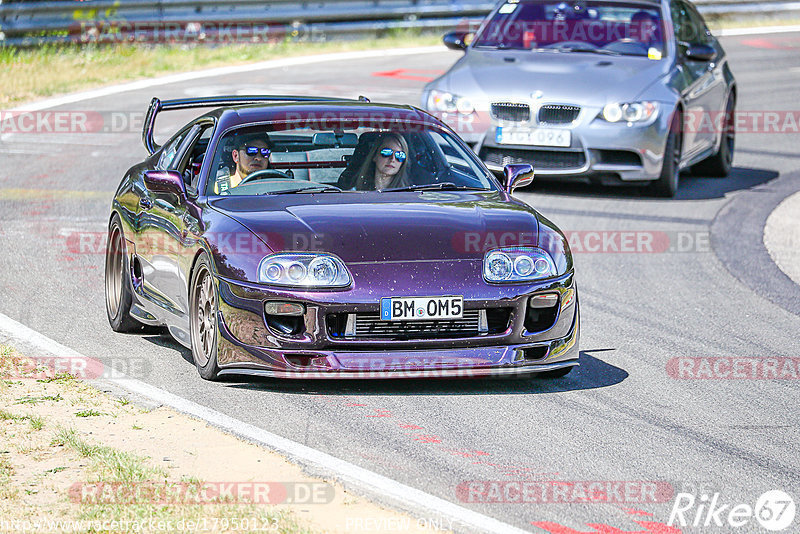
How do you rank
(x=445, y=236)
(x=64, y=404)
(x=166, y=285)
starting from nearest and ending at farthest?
(x=64, y=404) < (x=445, y=236) < (x=166, y=285)

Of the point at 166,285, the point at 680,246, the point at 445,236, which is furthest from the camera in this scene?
the point at 680,246

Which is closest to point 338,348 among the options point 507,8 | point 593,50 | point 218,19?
point 593,50

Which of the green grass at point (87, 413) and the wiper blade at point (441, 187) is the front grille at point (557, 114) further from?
the green grass at point (87, 413)

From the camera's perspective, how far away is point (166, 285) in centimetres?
760

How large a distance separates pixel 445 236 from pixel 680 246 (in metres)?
5.19

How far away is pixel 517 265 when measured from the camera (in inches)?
268

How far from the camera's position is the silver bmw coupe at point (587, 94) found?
510 inches

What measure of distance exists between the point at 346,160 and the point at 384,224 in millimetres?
1186

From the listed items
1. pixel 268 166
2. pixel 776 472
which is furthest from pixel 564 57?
pixel 776 472

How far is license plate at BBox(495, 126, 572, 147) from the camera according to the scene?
509 inches

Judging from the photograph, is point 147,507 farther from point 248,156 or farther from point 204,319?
point 248,156

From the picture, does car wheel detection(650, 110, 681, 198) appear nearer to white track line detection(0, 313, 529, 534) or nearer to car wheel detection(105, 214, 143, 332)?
car wheel detection(105, 214, 143, 332)

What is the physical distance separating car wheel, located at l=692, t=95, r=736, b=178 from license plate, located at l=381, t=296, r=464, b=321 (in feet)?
29.4

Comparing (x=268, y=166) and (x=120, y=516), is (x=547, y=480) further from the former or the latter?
(x=268, y=166)
